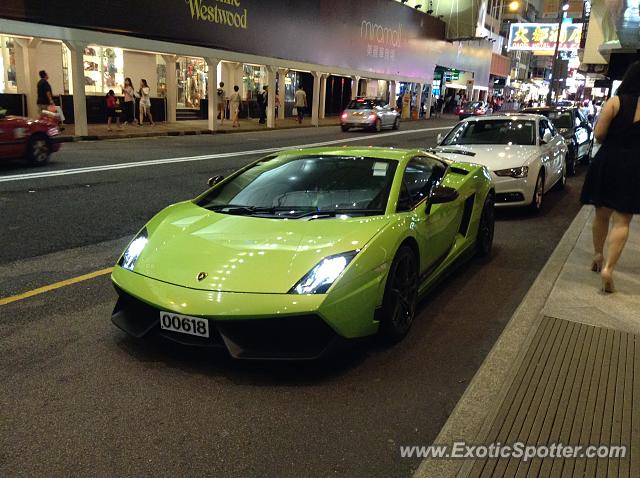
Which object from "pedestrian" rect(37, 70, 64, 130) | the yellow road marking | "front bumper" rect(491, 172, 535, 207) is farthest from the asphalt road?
"pedestrian" rect(37, 70, 64, 130)

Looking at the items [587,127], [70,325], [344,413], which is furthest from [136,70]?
[344,413]

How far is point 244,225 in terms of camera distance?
3.95 metres

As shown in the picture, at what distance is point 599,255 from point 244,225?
3626 mm

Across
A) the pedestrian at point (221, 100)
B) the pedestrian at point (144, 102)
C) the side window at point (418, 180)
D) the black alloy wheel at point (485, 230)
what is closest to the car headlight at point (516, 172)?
the black alloy wheel at point (485, 230)

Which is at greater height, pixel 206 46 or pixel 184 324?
pixel 206 46

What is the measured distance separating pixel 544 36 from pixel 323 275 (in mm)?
45225

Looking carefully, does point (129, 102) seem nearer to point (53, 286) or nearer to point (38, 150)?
point (38, 150)

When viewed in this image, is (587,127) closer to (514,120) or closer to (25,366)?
(514,120)

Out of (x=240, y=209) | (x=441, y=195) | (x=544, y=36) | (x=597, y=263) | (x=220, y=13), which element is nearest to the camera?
(x=240, y=209)

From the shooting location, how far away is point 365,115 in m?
26.9

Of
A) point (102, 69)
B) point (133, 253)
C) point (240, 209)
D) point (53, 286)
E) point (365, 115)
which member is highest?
point (102, 69)

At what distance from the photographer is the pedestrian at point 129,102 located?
2105 cm

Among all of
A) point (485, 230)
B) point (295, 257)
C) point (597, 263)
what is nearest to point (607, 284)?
point (597, 263)

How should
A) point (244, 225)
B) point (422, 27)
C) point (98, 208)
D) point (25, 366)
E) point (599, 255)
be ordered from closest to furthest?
point (25, 366)
point (244, 225)
point (599, 255)
point (98, 208)
point (422, 27)
